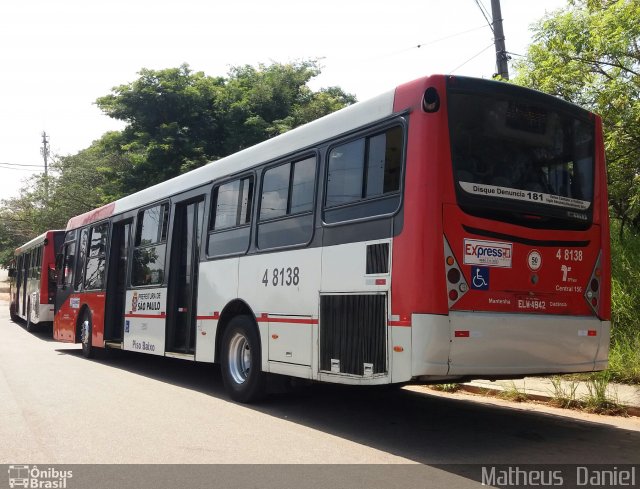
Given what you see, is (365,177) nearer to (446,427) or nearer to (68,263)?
(446,427)

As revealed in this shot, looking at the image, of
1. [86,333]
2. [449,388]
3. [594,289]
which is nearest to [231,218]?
[449,388]

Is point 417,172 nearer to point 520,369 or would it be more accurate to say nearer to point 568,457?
point 520,369

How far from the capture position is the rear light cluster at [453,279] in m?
5.68

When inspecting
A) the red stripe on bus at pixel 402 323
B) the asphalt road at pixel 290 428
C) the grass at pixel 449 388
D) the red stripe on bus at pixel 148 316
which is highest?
the red stripe on bus at pixel 402 323

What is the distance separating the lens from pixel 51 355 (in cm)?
1469

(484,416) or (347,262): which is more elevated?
(347,262)

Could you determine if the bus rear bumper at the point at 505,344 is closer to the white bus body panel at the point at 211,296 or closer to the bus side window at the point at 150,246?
the white bus body panel at the point at 211,296

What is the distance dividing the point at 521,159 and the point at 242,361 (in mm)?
4404

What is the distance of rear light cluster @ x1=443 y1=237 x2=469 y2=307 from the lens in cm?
568

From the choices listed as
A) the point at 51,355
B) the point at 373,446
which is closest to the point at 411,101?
the point at 373,446

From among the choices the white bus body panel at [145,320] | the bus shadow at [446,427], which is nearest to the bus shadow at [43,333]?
the white bus body panel at [145,320]

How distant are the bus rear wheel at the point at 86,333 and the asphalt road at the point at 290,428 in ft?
11.0

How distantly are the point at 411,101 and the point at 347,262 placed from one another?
1.69 meters

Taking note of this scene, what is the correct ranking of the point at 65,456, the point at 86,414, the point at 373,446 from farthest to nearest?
the point at 86,414, the point at 373,446, the point at 65,456
